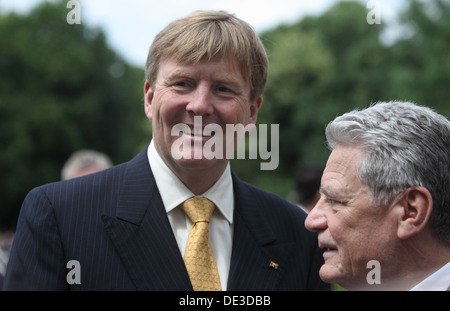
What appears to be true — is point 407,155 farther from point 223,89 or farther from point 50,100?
point 50,100

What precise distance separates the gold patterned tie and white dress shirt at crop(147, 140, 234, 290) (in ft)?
0.19

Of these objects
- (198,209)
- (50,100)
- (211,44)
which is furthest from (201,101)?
(50,100)

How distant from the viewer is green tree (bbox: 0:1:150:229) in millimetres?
35375

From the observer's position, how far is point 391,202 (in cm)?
309

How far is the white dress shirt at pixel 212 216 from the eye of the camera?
3449mm

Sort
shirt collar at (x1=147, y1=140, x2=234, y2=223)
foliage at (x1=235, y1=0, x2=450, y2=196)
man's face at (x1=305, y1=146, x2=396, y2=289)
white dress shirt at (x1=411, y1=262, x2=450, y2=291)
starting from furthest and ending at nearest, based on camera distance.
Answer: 1. foliage at (x1=235, y1=0, x2=450, y2=196)
2. shirt collar at (x1=147, y1=140, x2=234, y2=223)
3. man's face at (x1=305, y1=146, x2=396, y2=289)
4. white dress shirt at (x1=411, y1=262, x2=450, y2=291)

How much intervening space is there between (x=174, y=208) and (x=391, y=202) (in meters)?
1.16

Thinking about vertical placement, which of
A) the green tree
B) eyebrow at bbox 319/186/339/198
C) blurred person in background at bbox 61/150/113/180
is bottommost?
eyebrow at bbox 319/186/339/198

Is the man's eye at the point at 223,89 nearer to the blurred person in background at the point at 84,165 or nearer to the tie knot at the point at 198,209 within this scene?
the tie knot at the point at 198,209

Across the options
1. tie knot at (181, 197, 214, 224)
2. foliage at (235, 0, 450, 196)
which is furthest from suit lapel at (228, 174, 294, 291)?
foliage at (235, 0, 450, 196)

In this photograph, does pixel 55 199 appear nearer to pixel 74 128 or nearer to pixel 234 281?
pixel 234 281

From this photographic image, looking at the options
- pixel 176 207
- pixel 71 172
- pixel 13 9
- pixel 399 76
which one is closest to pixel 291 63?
pixel 399 76

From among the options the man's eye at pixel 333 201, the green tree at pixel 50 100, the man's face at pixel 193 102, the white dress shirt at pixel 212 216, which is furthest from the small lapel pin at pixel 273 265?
the green tree at pixel 50 100

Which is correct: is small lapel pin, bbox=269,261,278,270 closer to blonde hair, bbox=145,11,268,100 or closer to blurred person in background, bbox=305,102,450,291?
blurred person in background, bbox=305,102,450,291
